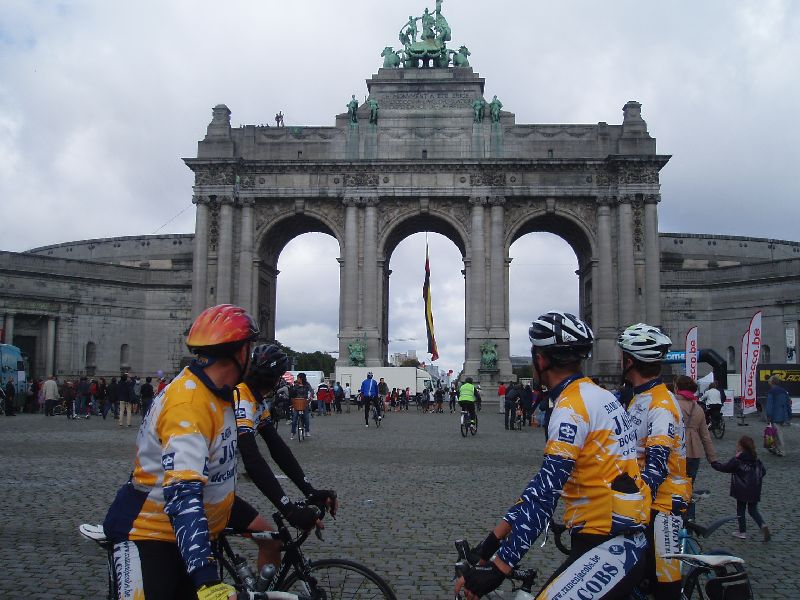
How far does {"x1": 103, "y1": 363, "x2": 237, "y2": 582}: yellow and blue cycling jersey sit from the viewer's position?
10.6 ft

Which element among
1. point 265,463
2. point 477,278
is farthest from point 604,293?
point 265,463

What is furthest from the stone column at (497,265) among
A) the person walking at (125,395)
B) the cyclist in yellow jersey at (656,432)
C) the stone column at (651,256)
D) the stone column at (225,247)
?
the cyclist in yellow jersey at (656,432)

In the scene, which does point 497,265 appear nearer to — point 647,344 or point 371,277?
point 371,277

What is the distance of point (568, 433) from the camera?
362cm

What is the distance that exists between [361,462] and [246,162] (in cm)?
3761

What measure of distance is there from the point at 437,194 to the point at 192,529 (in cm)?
4801

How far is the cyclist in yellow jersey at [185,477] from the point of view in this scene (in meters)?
3.26

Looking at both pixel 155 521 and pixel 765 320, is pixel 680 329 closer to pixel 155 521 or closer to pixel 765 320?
pixel 765 320

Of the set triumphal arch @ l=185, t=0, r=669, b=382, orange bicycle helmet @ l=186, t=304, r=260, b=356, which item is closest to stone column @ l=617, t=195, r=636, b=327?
triumphal arch @ l=185, t=0, r=669, b=382

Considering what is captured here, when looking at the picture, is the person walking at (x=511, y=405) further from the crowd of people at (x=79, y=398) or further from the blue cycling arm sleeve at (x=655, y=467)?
the blue cycling arm sleeve at (x=655, y=467)

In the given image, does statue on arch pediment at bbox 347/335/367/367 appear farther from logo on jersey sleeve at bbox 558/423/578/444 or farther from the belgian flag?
logo on jersey sleeve at bbox 558/423/578/444

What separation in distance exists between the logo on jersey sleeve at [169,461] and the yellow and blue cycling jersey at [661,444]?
9.40 ft

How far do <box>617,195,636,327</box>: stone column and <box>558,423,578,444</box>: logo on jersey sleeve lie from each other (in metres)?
47.2

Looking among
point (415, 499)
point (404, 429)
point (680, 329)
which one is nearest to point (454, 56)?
point (680, 329)
